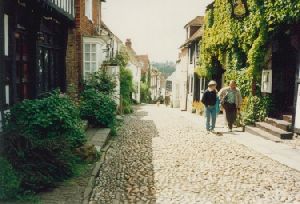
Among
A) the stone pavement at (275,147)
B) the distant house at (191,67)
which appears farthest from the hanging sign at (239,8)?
the distant house at (191,67)

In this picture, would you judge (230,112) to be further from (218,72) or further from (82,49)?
(218,72)

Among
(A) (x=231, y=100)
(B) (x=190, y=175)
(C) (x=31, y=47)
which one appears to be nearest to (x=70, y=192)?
(B) (x=190, y=175)

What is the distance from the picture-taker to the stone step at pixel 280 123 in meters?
11.4

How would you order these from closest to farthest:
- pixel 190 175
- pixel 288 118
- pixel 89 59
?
pixel 190 175 → pixel 288 118 → pixel 89 59

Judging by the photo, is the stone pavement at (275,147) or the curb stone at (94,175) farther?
the stone pavement at (275,147)

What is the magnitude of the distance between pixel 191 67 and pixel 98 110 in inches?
679

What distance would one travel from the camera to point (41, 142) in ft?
19.5

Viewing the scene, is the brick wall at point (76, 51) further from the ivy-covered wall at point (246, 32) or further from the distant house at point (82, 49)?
the ivy-covered wall at point (246, 32)

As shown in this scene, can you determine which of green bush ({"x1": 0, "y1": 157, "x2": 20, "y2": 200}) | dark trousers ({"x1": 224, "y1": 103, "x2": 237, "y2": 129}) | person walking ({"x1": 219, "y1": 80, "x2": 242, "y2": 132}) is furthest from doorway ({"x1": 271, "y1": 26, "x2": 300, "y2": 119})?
green bush ({"x1": 0, "y1": 157, "x2": 20, "y2": 200})

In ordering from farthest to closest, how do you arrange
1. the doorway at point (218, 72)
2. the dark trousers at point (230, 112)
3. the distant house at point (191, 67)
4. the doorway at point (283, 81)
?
the distant house at point (191, 67) → the doorway at point (218, 72) → the dark trousers at point (230, 112) → the doorway at point (283, 81)

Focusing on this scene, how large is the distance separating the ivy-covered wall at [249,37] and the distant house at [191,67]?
7.31 metres

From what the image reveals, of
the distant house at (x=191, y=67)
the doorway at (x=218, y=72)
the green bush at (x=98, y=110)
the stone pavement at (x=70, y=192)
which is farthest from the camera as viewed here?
the distant house at (x=191, y=67)

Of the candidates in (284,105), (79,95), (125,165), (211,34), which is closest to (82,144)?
(125,165)

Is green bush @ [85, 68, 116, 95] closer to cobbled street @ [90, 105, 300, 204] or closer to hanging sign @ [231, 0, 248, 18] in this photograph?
cobbled street @ [90, 105, 300, 204]
